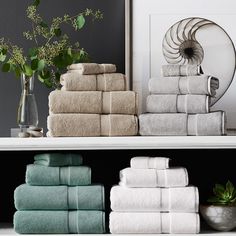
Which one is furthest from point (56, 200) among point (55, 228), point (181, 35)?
point (181, 35)

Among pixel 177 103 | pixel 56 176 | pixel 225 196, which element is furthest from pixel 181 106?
pixel 56 176

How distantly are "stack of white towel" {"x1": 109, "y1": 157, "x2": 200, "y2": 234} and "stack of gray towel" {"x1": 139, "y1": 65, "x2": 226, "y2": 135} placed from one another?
100 mm

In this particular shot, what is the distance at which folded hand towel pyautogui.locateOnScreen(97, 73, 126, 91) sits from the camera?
1757 millimetres

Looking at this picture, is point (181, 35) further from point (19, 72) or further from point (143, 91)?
point (19, 72)

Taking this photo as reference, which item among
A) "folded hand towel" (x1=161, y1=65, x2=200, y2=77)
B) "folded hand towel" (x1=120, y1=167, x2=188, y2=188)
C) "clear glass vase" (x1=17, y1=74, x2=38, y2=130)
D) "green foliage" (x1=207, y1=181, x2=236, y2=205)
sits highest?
"folded hand towel" (x1=161, y1=65, x2=200, y2=77)

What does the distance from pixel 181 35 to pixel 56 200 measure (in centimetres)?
63

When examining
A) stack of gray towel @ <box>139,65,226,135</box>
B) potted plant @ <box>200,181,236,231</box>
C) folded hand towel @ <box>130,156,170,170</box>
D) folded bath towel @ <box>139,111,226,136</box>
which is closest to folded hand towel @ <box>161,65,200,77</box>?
stack of gray towel @ <box>139,65,226,135</box>

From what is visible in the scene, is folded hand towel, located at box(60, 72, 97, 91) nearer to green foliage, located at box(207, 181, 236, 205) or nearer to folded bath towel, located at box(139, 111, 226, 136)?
folded bath towel, located at box(139, 111, 226, 136)

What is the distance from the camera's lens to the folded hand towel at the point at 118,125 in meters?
1.73

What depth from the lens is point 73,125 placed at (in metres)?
1.72

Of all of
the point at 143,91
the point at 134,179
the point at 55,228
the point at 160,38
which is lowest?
the point at 55,228

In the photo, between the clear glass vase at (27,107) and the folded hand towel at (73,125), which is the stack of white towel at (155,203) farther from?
the clear glass vase at (27,107)

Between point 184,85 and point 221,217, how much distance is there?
368 millimetres

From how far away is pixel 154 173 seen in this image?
1718 millimetres
